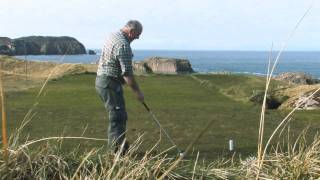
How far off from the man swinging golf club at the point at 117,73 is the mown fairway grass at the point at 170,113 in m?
0.77

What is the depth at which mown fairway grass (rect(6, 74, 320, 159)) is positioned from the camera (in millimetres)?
11578

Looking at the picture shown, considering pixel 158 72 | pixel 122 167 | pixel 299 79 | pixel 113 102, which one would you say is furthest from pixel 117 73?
pixel 299 79

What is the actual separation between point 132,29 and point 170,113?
23.2ft

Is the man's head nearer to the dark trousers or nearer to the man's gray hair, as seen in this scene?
the man's gray hair

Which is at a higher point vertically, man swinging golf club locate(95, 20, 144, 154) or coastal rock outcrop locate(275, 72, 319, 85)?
man swinging golf club locate(95, 20, 144, 154)

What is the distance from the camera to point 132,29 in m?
8.73

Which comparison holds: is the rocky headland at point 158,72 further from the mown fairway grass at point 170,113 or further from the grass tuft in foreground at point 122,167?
the mown fairway grass at point 170,113

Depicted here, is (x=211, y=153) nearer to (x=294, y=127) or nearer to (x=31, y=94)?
(x=294, y=127)

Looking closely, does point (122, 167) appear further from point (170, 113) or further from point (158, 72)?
point (158, 72)

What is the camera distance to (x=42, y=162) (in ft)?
18.6

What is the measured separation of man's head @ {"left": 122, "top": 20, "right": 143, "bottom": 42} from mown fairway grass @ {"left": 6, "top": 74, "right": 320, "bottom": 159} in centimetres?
158

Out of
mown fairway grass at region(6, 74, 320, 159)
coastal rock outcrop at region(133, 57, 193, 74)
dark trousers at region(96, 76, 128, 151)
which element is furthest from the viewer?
→ coastal rock outcrop at region(133, 57, 193, 74)

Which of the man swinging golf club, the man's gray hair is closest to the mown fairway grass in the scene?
the man swinging golf club

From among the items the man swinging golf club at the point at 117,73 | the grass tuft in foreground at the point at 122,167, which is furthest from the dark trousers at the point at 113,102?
the grass tuft in foreground at the point at 122,167
